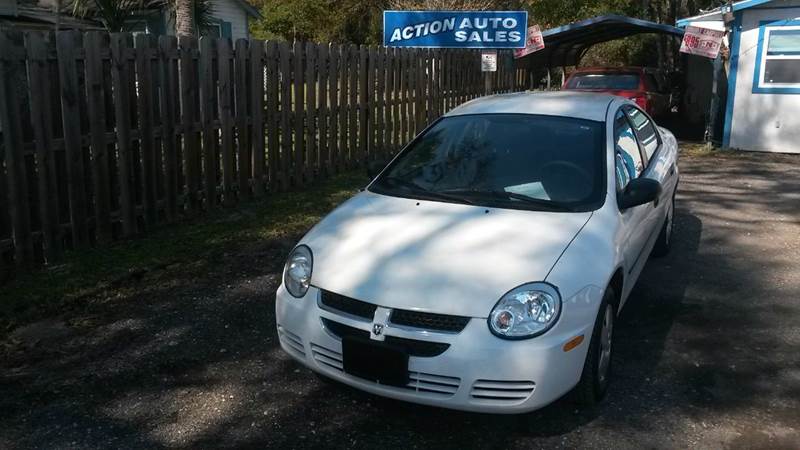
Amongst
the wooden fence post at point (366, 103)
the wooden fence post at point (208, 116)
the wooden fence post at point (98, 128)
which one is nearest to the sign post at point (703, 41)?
the wooden fence post at point (366, 103)

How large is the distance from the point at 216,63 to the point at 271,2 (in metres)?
31.2

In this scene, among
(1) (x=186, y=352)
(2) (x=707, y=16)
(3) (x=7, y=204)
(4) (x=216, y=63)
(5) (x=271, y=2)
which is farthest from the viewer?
(5) (x=271, y=2)

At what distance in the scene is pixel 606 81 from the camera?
14.2 meters

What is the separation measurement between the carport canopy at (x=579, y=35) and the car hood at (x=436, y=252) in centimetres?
1151

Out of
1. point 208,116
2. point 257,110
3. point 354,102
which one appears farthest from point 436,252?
point 354,102

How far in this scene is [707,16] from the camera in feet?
49.0

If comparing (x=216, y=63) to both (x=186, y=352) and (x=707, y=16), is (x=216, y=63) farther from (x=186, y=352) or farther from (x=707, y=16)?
(x=707, y=16)

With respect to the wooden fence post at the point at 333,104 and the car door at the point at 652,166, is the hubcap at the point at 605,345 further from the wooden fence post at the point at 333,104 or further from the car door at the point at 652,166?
the wooden fence post at the point at 333,104

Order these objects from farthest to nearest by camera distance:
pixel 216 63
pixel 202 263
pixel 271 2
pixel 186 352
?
1. pixel 271 2
2. pixel 216 63
3. pixel 202 263
4. pixel 186 352

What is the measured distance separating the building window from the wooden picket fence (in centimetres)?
689

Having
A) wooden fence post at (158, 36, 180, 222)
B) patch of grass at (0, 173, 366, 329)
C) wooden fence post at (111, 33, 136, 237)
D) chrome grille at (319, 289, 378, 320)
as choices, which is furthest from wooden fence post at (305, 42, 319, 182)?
chrome grille at (319, 289, 378, 320)

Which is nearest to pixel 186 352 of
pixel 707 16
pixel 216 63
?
pixel 216 63

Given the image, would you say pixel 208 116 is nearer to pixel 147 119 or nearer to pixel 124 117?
pixel 147 119

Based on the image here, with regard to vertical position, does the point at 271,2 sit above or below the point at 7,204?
above
